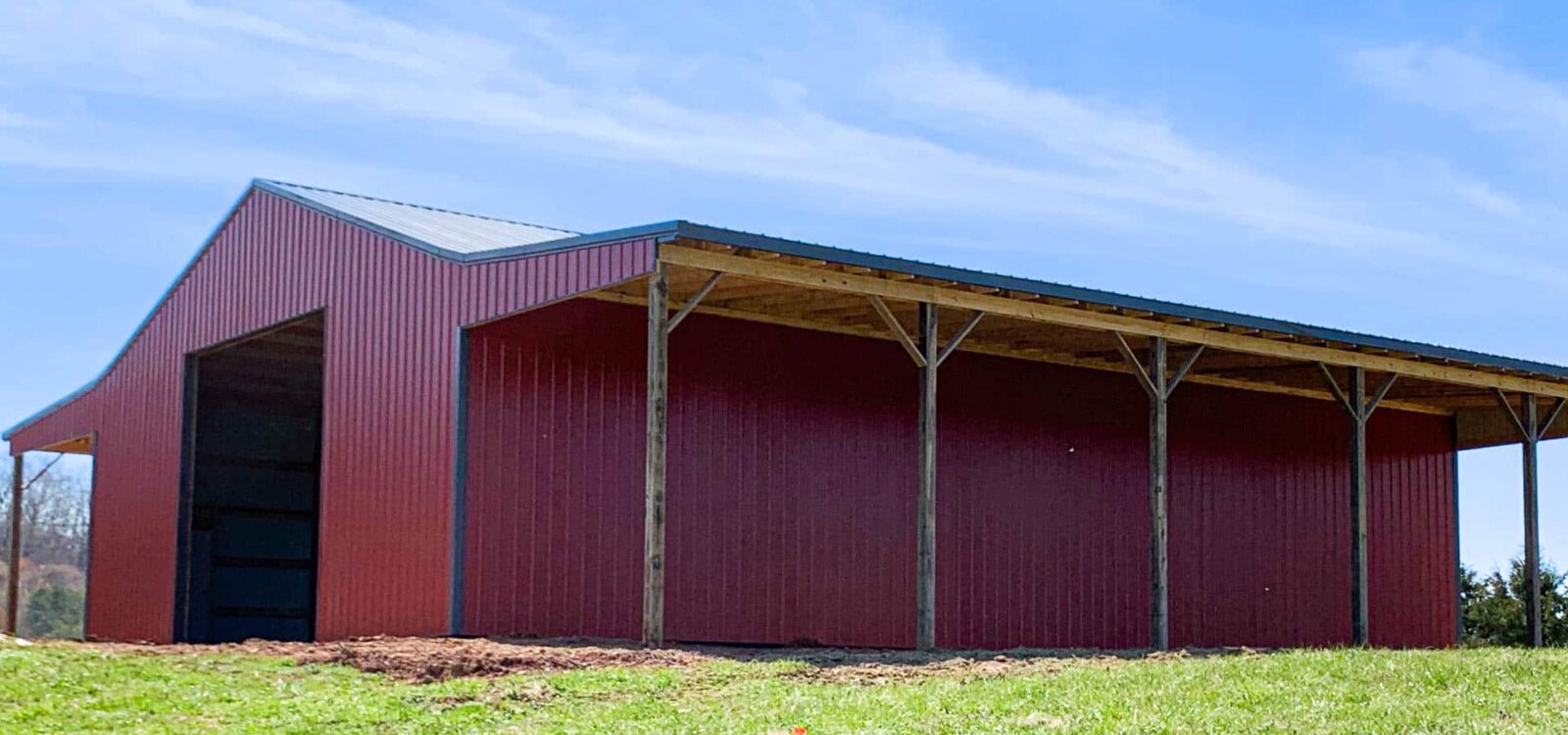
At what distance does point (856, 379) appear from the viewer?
811 inches

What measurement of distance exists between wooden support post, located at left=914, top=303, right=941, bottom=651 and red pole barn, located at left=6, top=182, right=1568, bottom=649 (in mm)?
37

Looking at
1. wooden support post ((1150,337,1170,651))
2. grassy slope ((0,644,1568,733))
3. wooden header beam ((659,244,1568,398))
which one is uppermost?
wooden header beam ((659,244,1568,398))

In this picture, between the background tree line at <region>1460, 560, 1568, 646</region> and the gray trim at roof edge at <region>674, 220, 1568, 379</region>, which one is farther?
the background tree line at <region>1460, 560, 1568, 646</region>

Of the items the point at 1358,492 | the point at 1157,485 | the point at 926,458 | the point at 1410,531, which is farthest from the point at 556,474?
the point at 1410,531

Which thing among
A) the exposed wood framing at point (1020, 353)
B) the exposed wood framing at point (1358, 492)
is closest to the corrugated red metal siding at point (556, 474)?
the exposed wood framing at point (1020, 353)

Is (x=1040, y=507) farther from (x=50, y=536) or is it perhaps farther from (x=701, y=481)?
(x=50, y=536)

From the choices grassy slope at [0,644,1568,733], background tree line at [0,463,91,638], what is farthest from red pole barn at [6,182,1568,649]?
background tree line at [0,463,91,638]

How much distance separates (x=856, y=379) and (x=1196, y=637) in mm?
6712

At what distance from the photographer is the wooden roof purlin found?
16453mm

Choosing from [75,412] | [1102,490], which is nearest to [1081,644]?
[1102,490]

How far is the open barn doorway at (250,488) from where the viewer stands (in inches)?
913

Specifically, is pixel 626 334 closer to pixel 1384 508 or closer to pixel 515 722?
pixel 515 722

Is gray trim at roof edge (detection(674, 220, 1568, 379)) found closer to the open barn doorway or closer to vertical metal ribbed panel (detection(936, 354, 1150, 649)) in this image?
vertical metal ribbed panel (detection(936, 354, 1150, 649))

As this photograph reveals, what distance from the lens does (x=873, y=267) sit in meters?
16.4
